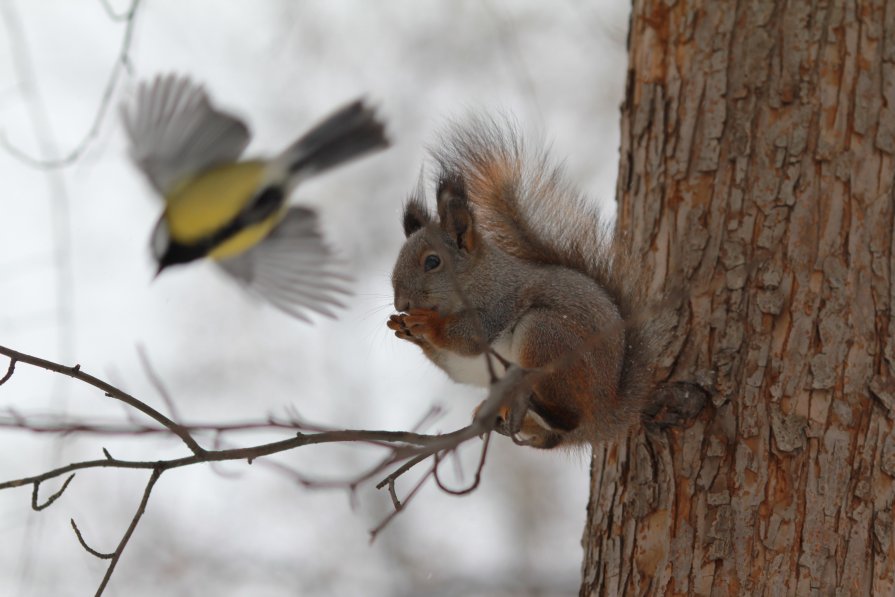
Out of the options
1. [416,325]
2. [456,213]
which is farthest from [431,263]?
[416,325]

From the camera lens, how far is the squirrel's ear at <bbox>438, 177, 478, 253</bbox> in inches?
79.8

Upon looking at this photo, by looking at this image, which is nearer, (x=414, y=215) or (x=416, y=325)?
(x=416, y=325)

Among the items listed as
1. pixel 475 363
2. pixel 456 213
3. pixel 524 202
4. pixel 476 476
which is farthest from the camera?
pixel 524 202

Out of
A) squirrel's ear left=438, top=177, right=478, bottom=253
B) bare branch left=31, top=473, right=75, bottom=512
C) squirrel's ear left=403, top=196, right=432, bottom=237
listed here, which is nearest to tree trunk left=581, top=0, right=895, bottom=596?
squirrel's ear left=438, top=177, right=478, bottom=253

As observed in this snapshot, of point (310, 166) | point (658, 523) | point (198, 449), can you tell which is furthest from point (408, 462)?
point (310, 166)

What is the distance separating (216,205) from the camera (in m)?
2.60

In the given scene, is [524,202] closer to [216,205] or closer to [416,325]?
[416,325]

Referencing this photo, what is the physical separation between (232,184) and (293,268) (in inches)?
10.8

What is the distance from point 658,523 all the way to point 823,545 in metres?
0.29

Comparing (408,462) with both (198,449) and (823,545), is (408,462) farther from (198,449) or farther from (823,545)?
(823,545)

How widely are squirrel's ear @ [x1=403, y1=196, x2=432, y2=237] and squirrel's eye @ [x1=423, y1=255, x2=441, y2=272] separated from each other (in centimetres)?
10

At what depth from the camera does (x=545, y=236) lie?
7.33 ft

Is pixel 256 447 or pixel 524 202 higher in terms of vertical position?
pixel 524 202

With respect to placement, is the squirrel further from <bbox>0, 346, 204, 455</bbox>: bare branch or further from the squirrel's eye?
<bbox>0, 346, 204, 455</bbox>: bare branch
